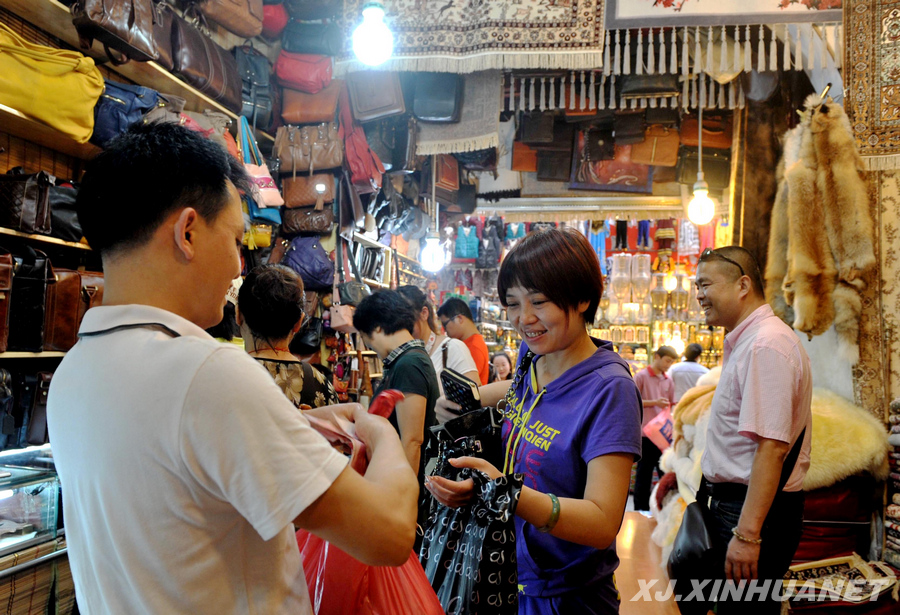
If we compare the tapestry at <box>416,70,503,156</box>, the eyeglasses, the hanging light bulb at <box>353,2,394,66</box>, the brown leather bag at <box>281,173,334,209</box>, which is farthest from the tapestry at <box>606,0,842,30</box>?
the brown leather bag at <box>281,173,334,209</box>

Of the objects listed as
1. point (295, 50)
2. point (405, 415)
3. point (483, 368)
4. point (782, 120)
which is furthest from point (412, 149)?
point (405, 415)

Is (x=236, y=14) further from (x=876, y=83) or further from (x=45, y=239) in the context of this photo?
(x=876, y=83)

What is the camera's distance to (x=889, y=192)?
335 cm

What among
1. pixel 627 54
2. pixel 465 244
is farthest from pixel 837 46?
pixel 465 244

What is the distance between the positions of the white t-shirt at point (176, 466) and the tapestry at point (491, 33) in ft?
13.5

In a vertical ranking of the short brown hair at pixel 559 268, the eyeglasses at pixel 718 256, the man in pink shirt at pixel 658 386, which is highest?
the eyeglasses at pixel 718 256

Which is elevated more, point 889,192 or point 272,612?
point 889,192

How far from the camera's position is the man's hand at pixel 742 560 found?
2.02 m

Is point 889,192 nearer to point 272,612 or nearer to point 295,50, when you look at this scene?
point 272,612

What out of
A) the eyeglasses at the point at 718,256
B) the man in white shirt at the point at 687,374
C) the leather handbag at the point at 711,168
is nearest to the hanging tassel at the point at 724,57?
the leather handbag at the point at 711,168

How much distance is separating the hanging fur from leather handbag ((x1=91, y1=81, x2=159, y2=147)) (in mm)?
3666

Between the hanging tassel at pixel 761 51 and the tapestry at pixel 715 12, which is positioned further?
the hanging tassel at pixel 761 51

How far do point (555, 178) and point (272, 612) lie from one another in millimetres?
5961

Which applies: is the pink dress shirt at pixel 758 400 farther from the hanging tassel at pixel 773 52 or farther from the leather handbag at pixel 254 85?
the leather handbag at pixel 254 85
